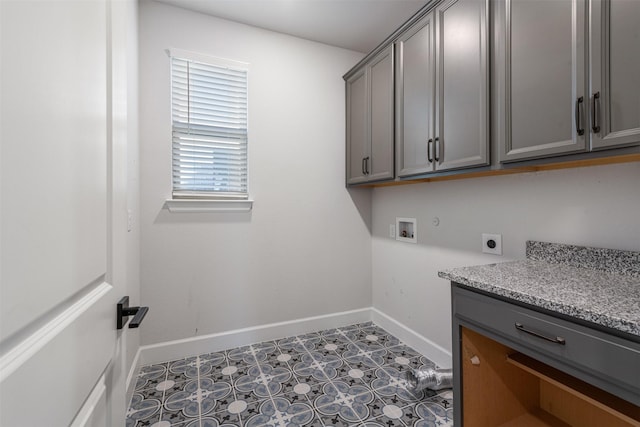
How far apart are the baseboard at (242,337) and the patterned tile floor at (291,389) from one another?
56 mm

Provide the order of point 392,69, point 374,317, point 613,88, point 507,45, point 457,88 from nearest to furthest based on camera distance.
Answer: point 613,88 → point 507,45 → point 457,88 → point 392,69 → point 374,317

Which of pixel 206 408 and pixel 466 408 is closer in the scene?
pixel 466 408

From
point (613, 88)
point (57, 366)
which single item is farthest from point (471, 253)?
point (57, 366)

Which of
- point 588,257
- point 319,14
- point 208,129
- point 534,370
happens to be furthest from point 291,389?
point 319,14

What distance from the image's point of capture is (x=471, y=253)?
1870mm

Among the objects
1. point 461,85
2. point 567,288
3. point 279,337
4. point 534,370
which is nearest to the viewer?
point 567,288

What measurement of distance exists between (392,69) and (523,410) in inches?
87.0

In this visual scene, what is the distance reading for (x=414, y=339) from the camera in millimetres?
2318

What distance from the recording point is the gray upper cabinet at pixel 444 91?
4.82 feet

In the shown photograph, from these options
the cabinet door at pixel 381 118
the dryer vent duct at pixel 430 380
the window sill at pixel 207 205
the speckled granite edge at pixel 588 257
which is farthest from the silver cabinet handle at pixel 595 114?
the window sill at pixel 207 205

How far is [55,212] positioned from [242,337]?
222 centimetres

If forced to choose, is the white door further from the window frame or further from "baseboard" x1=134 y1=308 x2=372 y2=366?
"baseboard" x1=134 y1=308 x2=372 y2=366

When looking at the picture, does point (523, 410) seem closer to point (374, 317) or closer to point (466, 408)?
point (466, 408)

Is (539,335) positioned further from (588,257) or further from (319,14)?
(319,14)
